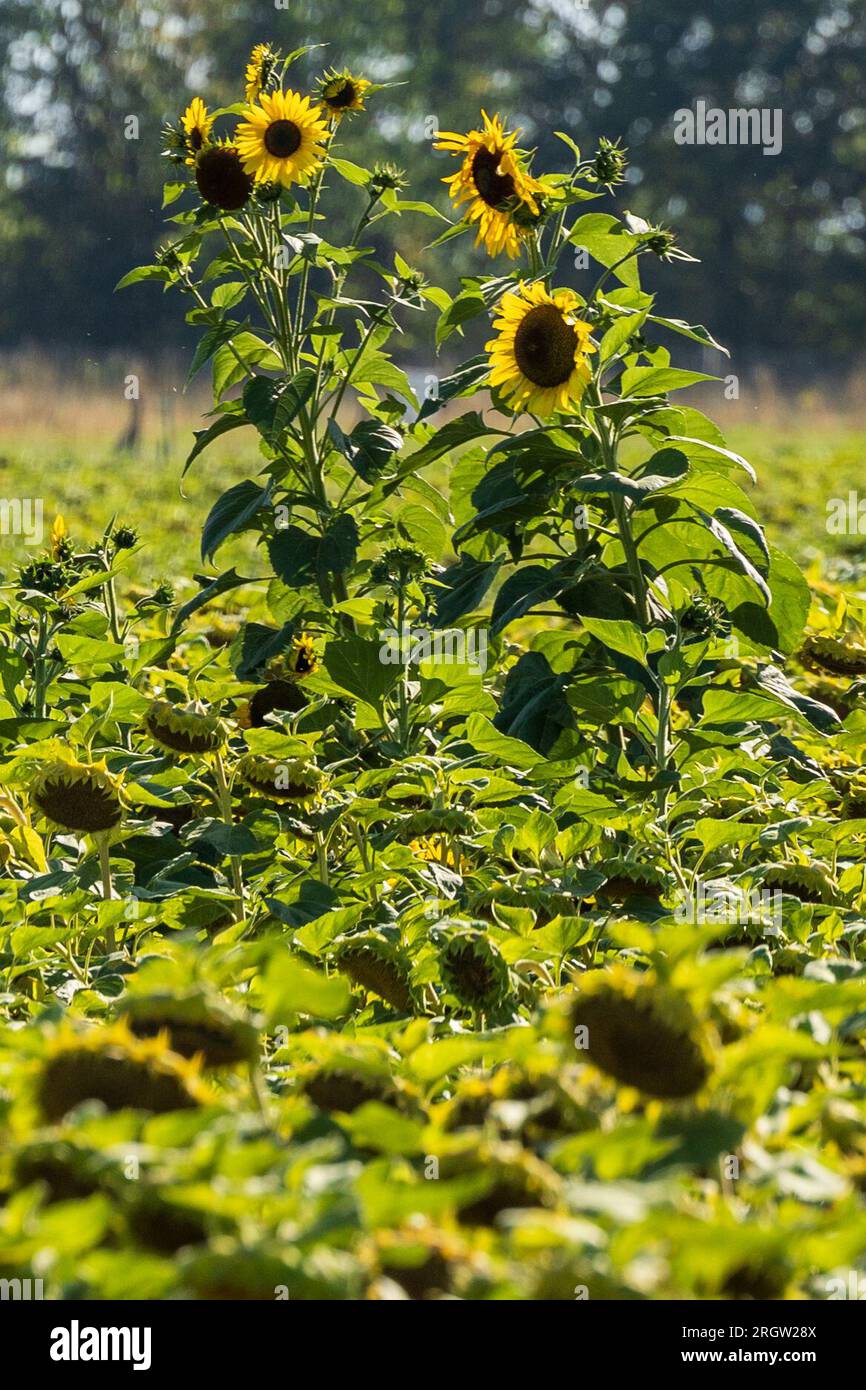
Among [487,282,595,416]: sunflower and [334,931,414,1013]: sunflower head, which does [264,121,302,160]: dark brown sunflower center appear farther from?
[334,931,414,1013]: sunflower head

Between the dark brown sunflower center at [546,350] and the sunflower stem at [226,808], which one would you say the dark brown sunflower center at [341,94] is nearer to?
the dark brown sunflower center at [546,350]

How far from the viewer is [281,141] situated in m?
2.77

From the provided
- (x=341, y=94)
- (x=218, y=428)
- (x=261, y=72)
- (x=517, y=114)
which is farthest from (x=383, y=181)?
(x=517, y=114)

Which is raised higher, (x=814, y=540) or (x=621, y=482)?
(x=814, y=540)

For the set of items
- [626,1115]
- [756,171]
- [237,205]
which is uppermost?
[756,171]

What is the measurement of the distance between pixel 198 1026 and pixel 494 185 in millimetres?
1928

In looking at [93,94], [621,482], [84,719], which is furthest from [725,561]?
[93,94]

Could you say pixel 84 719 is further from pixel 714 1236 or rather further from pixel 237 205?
pixel 714 1236

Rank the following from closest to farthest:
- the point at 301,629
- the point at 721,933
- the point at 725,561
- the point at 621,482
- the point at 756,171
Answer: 1. the point at 721,933
2. the point at 621,482
3. the point at 725,561
4. the point at 301,629
5. the point at 756,171

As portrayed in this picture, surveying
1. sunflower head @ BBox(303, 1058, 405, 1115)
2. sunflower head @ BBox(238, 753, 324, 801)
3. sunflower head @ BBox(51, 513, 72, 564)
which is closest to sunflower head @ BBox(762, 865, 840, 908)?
sunflower head @ BBox(238, 753, 324, 801)

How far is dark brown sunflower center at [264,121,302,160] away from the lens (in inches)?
109

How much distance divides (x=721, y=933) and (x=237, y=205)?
6.59 ft

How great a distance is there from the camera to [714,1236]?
0.78m

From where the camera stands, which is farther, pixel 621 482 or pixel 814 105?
pixel 814 105
